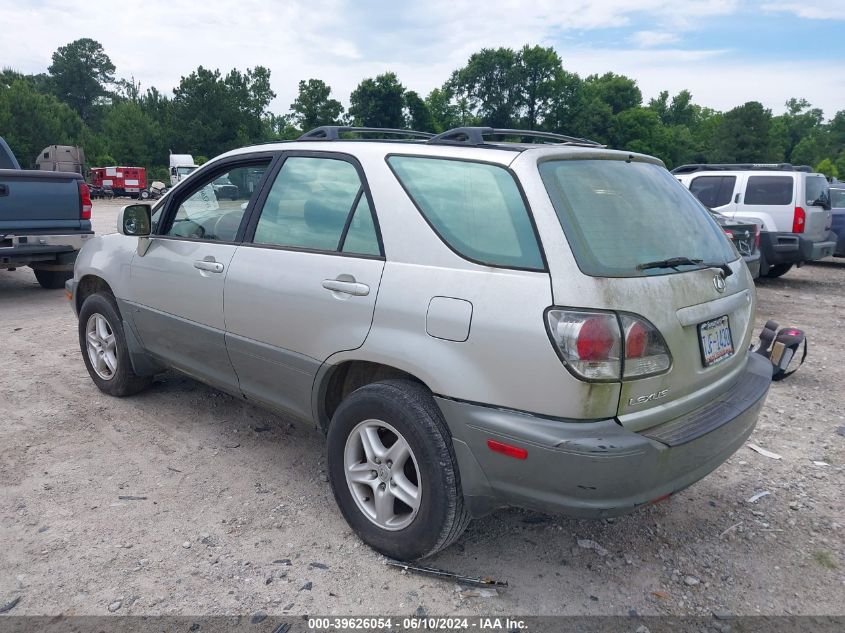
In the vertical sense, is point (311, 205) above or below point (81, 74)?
below

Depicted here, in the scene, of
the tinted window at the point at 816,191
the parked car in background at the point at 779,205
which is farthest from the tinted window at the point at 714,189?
the tinted window at the point at 816,191

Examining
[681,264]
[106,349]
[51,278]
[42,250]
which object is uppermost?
[681,264]

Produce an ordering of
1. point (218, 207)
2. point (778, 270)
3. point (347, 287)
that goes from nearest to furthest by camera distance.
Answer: point (347, 287)
point (218, 207)
point (778, 270)

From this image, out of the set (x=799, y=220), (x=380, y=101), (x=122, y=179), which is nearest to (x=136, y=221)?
(x=799, y=220)

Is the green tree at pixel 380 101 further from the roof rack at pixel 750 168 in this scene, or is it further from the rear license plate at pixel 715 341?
the rear license plate at pixel 715 341

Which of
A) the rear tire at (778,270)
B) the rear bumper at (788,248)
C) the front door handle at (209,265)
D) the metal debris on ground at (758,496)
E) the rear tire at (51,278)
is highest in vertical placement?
the front door handle at (209,265)

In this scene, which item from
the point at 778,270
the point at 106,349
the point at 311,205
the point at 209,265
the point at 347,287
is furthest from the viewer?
the point at 778,270

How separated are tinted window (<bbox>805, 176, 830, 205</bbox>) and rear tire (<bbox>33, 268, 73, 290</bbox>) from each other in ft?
37.1

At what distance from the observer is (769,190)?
10930 mm

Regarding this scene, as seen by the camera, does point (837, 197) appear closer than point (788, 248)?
No

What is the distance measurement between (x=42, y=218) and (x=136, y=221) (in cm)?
485

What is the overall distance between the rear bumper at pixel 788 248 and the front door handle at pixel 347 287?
9728 mm

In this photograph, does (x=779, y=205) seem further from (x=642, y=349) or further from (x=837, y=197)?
(x=642, y=349)

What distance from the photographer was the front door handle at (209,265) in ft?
11.8
